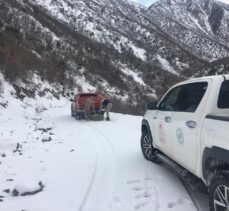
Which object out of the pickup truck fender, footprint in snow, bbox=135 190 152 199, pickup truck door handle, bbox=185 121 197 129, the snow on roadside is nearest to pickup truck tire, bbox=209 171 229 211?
the pickup truck fender

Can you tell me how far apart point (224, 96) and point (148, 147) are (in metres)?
3.33

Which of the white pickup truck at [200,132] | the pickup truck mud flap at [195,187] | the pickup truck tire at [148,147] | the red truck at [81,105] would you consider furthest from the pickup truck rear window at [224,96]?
the red truck at [81,105]

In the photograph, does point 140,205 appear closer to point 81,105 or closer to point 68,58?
point 81,105

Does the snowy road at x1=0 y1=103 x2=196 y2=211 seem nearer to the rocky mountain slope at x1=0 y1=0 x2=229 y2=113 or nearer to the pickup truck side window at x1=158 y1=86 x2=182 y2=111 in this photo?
the pickup truck side window at x1=158 y1=86 x2=182 y2=111

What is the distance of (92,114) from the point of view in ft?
62.4

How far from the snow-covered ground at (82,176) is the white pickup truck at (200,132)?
1.71ft

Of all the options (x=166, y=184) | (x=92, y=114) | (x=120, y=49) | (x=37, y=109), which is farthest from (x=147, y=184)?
(x=120, y=49)

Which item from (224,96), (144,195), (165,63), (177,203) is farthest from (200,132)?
(165,63)

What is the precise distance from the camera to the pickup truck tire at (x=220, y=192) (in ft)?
15.3

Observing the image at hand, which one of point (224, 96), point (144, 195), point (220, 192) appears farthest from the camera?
point (144, 195)

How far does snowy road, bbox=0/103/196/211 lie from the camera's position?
6.00 metres

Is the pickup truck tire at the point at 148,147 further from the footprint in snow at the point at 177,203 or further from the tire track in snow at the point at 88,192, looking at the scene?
the footprint in snow at the point at 177,203

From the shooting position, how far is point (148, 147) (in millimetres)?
8719

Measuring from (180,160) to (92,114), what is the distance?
12.9 m
